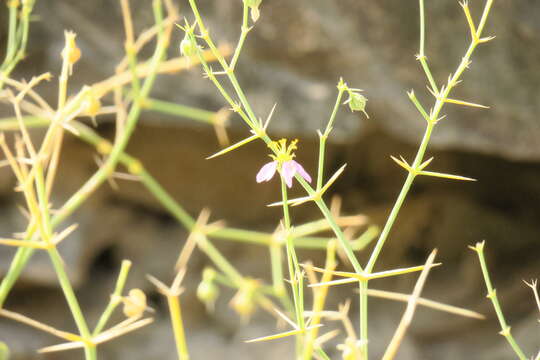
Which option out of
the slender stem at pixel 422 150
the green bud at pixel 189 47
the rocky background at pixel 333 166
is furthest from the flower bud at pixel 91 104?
the rocky background at pixel 333 166

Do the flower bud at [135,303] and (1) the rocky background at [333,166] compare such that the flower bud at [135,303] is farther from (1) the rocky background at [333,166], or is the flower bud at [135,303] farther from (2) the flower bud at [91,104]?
(1) the rocky background at [333,166]

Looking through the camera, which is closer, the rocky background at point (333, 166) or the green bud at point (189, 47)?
the green bud at point (189, 47)

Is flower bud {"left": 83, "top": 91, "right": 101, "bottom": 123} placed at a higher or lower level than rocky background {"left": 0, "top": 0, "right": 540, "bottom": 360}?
higher

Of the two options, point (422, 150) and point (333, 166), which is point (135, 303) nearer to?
point (422, 150)

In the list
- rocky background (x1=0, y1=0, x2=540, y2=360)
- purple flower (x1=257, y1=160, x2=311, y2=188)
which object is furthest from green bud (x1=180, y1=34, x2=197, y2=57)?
rocky background (x1=0, y1=0, x2=540, y2=360)

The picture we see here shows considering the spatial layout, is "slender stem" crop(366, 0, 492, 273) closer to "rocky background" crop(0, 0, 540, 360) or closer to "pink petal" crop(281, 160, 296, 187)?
"pink petal" crop(281, 160, 296, 187)

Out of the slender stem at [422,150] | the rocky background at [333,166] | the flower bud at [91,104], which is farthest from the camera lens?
the rocky background at [333,166]

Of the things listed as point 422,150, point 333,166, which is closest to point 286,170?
point 422,150

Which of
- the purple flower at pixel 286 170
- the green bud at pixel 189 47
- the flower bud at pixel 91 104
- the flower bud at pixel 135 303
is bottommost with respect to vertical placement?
the flower bud at pixel 135 303
